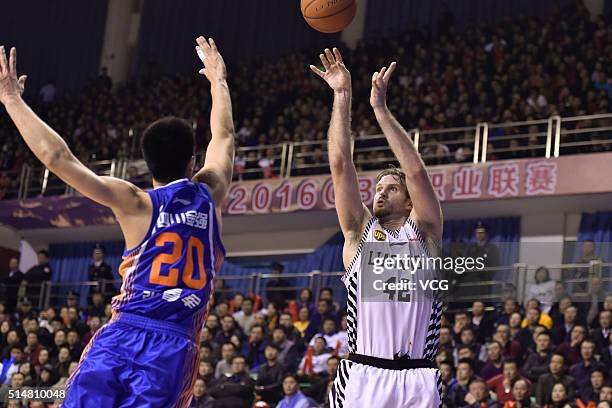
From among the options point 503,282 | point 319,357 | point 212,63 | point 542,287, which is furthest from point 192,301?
point 503,282

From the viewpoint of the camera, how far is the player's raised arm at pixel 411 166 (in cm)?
525

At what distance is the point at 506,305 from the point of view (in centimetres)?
1354

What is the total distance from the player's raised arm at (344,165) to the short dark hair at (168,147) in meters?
1.40

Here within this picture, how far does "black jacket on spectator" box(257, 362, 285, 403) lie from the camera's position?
42.4ft

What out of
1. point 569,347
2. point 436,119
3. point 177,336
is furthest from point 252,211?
point 177,336

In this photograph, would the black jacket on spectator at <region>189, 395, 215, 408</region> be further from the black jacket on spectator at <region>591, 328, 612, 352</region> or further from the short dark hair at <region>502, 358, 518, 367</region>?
the black jacket on spectator at <region>591, 328, 612, 352</region>

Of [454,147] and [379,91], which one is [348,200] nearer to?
[379,91]

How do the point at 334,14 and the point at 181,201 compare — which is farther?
the point at 334,14

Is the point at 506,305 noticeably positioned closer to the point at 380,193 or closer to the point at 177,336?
the point at 380,193

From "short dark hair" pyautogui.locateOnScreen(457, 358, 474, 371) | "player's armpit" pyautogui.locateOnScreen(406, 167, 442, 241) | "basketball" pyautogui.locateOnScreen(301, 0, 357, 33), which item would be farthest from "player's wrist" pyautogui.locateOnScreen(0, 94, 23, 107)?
"short dark hair" pyautogui.locateOnScreen(457, 358, 474, 371)

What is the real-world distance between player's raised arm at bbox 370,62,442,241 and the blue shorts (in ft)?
5.60

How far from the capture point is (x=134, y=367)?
3943mm

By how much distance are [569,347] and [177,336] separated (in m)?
8.94

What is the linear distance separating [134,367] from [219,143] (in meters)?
1.08
